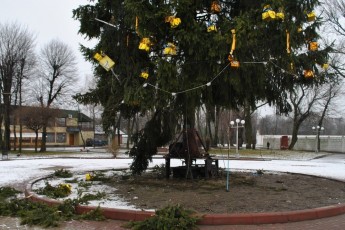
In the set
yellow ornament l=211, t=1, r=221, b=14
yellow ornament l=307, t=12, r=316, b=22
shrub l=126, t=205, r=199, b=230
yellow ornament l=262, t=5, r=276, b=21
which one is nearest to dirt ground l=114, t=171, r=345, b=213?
shrub l=126, t=205, r=199, b=230

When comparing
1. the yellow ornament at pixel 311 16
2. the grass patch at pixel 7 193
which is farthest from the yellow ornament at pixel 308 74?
the grass patch at pixel 7 193

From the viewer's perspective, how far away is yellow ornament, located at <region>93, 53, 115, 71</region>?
12.0m

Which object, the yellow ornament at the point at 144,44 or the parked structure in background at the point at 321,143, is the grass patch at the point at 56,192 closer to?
the yellow ornament at the point at 144,44

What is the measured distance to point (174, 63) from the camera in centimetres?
1131

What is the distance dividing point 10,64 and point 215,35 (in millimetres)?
38926

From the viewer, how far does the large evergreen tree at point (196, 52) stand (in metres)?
11.0

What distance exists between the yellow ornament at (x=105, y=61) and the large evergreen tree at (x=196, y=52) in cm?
41

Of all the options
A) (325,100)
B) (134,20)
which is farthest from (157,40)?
(325,100)

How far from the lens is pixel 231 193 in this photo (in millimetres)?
11055

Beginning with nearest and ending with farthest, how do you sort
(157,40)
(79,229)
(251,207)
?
1. (79,229)
2. (251,207)
3. (157,40)

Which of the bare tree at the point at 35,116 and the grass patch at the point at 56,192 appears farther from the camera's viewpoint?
the bare tree at the point at 35,116

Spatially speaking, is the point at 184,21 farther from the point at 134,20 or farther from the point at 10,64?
the point at 10,64

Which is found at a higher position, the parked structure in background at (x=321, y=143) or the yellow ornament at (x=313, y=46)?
the yellow ornament at (x=313, y=46)

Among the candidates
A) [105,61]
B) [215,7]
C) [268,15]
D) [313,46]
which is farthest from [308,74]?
[105,61]
